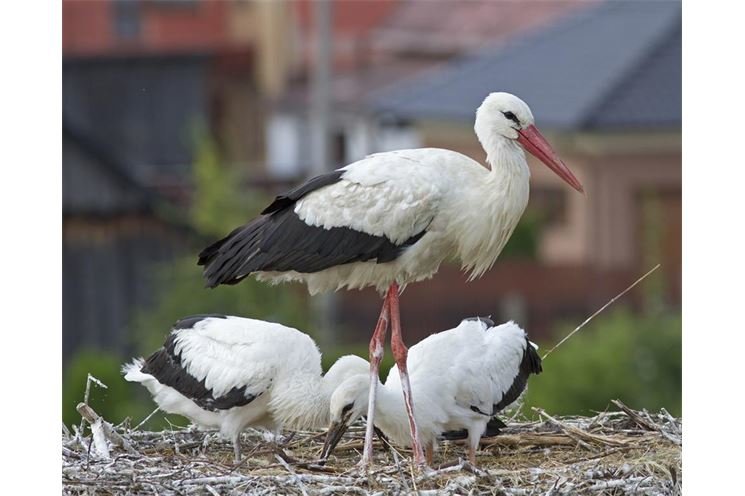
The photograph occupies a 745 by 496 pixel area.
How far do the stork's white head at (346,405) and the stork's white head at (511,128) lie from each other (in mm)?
936

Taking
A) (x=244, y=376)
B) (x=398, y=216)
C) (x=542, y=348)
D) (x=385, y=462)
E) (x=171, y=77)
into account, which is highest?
(x=171, y=77)

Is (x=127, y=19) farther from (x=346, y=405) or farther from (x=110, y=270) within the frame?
(x=346, y=405)

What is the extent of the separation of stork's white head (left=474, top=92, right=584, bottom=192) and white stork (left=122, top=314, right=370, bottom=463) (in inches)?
41.6

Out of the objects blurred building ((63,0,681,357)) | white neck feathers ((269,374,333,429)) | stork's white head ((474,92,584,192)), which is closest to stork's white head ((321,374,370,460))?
white neck feathers ((269,374,333,429))

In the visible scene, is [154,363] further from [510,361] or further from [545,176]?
[545,176]

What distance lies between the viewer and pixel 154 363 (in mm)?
7176

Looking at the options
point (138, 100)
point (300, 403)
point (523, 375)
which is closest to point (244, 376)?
point (300, 403)

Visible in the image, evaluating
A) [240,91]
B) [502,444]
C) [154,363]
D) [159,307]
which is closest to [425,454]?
[502,444]

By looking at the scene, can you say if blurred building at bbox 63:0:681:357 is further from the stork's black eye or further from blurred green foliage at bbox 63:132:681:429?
the stork's black eye

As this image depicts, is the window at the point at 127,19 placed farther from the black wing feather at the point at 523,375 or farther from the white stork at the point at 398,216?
the white stork at the point at 398,216

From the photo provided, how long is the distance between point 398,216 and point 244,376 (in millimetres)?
878

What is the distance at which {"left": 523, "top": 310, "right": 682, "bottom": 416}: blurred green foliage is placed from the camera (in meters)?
13.4

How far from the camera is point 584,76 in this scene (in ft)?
84.1

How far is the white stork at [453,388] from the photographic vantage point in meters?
6.84
